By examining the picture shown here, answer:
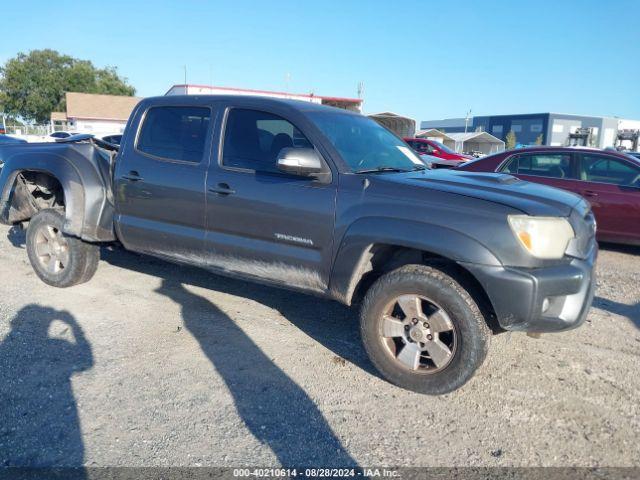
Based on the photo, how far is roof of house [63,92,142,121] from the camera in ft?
154

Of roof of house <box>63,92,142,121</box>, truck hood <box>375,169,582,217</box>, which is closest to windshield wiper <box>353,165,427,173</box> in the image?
truck hood <box>375,169,582,217</box>

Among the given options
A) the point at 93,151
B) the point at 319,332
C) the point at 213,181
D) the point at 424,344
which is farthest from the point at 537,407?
the point at 93,151

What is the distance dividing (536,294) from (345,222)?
4.19ft

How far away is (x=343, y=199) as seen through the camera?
3.49 metres

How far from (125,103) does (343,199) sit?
5192 centimetres

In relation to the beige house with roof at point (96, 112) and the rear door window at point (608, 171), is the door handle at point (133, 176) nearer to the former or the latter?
the rear door window at point (608, 171)

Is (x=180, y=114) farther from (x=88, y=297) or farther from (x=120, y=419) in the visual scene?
(x=120, y=419)

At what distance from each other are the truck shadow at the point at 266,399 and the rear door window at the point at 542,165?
5.29 metres

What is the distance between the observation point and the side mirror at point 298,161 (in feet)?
11.3

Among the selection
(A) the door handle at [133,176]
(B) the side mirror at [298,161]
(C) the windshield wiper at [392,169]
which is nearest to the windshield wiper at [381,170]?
(C) the windshield wiper at [392,169]

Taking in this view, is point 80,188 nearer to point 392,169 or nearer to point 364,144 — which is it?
point 364,144

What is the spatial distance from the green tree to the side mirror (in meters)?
65.8

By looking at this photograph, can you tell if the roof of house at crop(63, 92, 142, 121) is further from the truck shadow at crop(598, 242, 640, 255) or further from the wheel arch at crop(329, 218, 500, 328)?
the wheel arch at crop(329, 218, 500, 328)

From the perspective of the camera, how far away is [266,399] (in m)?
3.19
